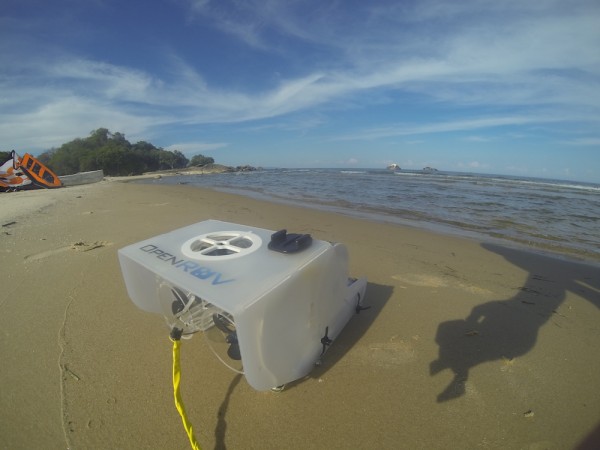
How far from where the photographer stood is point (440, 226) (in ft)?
25.7

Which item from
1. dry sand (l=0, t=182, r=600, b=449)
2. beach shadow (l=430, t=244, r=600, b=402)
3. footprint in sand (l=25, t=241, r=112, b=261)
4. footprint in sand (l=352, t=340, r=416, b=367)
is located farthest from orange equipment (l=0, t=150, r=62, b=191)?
beach shadow (l=430, t=244, r=600, b=402)

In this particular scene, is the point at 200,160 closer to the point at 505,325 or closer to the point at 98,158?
the point at 98,158

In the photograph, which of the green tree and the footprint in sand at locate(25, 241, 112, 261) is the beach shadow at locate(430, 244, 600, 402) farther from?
the green tree

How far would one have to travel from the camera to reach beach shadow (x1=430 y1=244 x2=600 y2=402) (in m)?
2.39

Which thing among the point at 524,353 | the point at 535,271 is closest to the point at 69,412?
the point at 524,353

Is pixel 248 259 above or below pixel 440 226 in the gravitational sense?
above

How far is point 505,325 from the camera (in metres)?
2.92

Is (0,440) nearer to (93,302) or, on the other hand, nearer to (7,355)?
(7,355)

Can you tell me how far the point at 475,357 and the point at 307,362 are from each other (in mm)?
1621

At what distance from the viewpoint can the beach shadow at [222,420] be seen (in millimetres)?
1739

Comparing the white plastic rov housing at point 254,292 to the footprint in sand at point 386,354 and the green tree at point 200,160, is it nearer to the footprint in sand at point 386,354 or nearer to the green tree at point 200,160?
the footprint in sand at point 386,354

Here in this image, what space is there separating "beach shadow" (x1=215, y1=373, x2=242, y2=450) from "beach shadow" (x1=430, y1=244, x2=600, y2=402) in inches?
64.6

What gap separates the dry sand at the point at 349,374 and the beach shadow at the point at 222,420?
1 centimetres

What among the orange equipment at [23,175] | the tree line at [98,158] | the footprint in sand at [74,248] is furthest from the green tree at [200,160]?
the footprint in sand at [74,248]
